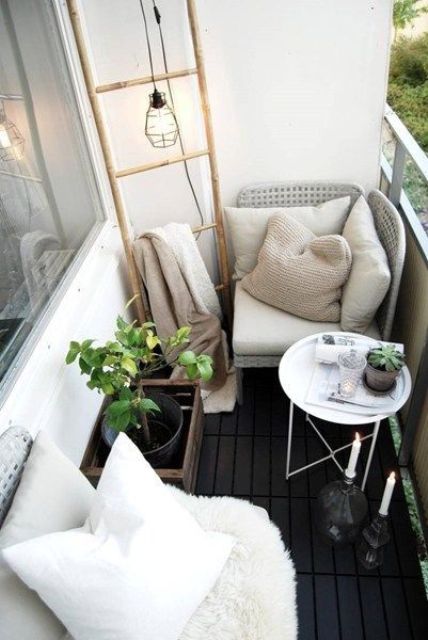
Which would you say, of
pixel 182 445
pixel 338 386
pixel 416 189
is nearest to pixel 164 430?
pixel 182 445

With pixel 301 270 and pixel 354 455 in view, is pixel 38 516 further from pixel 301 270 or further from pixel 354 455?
pixel 301 270

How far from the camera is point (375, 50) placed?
186 centimetres

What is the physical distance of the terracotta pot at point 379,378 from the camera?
4.76 ft

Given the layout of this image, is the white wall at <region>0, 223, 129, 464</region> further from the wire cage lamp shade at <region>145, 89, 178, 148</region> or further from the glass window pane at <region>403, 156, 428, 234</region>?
the glass window pane at <region>403, 156, 428, 234</region>

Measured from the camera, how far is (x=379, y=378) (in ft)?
4.82

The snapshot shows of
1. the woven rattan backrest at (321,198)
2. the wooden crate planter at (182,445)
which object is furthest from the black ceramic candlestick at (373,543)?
the woven rattan backrest at (321,198)

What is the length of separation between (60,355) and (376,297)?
1.15 metres

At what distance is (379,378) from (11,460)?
108cm

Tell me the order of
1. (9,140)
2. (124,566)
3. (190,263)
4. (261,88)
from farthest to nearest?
1. (190,263)
2. (261,88)
3. (9,140)
4. (124,566)

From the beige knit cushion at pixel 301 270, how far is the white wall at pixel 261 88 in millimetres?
389

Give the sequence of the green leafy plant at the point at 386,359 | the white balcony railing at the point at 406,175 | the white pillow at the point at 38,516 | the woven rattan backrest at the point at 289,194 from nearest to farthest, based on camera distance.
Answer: the white pillow at the point at 38,516, the green leafy plant at the point at 386,359, the white balcony railing at the point at 406,175, the woven rattan backrest at the point at 289,194

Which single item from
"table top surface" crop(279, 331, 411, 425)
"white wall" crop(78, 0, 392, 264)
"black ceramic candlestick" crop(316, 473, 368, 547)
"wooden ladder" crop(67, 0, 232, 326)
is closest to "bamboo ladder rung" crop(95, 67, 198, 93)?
"wooden ladder" crop(67, 0, 232, 326)

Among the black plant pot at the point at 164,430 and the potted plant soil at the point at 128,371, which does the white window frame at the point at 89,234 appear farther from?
the black plant pot at the point at 164,430

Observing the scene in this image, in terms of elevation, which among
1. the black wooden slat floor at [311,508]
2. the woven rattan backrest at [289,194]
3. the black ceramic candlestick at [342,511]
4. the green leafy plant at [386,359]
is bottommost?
the black wooden slat floor at [311,508]
